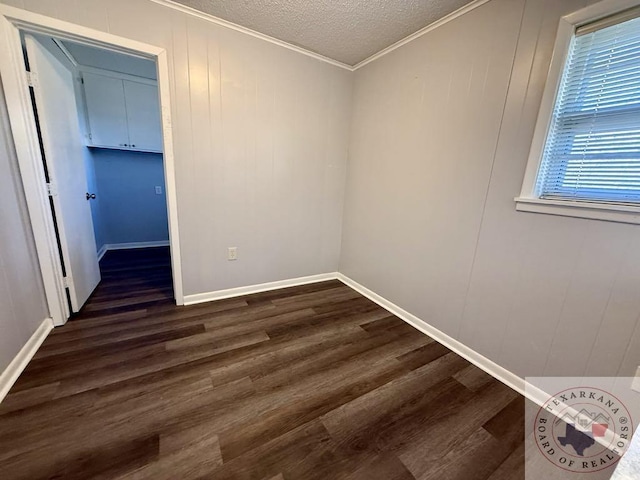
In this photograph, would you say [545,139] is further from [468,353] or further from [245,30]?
[245,30]

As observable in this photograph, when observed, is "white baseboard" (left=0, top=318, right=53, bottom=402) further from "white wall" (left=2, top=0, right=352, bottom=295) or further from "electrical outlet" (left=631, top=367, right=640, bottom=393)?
"electrical outlet" (left=631, top=367, right=640, bottom=393)

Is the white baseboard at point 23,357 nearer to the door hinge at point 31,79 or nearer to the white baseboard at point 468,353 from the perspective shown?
the door hinge at point 31,79

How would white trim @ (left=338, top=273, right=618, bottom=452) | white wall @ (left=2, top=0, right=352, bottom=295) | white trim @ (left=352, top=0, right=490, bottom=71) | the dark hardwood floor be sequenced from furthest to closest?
white wall @ (left=2, top=0, right=352, bottom=295) → white trim @ (left=352, top=0, right=490, bottom=71) → white trim @ (left=338, top=273, right=618, bottom=452) → the dark hardwood floor

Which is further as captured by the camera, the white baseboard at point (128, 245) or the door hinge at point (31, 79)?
the white baseboard at point (128, 245)

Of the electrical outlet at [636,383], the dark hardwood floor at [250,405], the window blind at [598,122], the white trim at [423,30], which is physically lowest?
the dark hardwood floor at [250,405]

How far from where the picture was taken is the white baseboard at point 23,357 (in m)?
1.40

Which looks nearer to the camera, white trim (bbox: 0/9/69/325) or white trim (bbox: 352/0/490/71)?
white trim (bbox: 0/9/69/325)

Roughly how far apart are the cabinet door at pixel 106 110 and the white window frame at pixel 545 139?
4.82m

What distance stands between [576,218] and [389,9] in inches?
72.2

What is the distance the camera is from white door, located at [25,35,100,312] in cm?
183

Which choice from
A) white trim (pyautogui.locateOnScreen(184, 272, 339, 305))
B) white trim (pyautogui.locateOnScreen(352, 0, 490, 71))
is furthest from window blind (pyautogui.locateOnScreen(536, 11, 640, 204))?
white trim (pyautogui.locateOnScreen(184, 272, 339, 305))

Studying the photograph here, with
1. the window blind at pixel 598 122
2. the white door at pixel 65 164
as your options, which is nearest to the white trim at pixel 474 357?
the window blind at pixel 598 122

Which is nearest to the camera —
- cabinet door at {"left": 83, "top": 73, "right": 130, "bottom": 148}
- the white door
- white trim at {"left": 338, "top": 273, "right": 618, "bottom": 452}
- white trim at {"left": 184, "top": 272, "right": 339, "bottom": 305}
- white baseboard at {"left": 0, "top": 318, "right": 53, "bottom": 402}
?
white baseboard at {"left": 0, "top": 318, "right": 53, "bottom": 402}

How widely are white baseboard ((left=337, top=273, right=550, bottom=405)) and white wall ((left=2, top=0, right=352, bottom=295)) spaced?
1072mm
